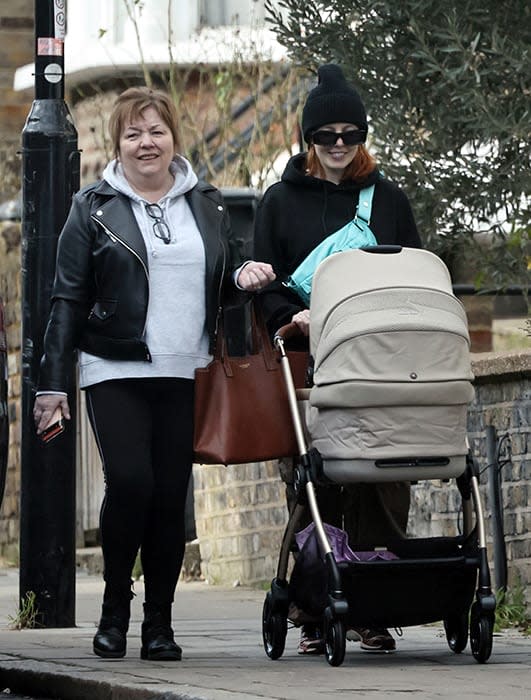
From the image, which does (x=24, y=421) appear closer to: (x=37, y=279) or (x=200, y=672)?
(x=37, y=279)

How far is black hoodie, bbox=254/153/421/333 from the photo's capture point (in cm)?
745

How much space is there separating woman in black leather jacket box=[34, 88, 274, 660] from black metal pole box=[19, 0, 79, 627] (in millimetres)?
1515

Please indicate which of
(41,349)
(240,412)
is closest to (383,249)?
(240,412)

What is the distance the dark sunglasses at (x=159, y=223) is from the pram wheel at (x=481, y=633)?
1.60m

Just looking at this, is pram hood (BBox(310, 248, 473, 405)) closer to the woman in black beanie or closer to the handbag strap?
the handbag strap

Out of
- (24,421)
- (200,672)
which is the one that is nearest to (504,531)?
(24,421)

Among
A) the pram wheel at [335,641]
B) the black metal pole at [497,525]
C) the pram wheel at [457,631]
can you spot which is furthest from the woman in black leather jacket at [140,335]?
the black metal pole at [497,525]

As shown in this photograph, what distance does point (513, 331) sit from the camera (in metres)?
18.8

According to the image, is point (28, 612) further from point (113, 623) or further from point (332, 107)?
point (332, 107)

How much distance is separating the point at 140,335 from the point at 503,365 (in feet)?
8.08

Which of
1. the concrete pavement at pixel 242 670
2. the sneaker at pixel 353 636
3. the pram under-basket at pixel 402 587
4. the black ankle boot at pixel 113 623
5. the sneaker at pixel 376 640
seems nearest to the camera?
the concrete pavement at pixel 242 670

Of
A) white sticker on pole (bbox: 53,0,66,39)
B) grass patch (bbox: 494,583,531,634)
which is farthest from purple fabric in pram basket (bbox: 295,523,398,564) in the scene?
white sticker on pole (bbox: 53,0,66,39)

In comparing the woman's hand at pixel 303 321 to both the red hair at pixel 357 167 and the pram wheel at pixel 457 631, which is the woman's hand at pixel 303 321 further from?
the pram wheel at pixel 457 631

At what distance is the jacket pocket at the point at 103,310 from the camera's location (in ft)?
23.4
